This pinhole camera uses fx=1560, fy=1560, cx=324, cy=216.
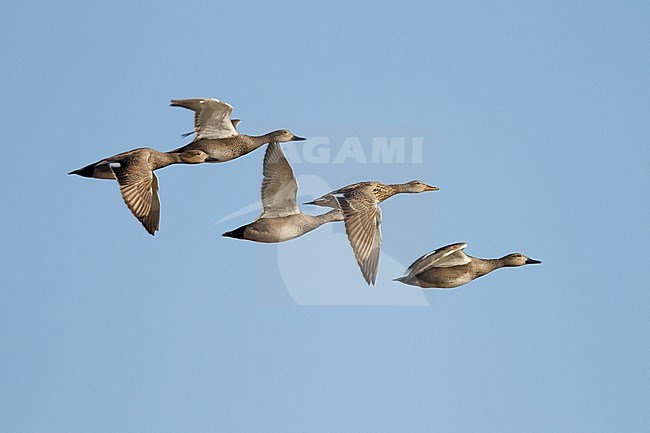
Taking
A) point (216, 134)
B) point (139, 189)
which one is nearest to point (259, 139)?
point (216, 134)

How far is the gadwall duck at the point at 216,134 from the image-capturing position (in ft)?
97.2

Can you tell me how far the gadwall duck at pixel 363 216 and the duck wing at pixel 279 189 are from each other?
0.53 meters

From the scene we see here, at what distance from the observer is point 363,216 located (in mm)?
26984

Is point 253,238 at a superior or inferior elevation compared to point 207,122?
inferior

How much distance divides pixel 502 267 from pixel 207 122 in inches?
246

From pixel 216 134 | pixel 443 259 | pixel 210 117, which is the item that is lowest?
pixel 443 259

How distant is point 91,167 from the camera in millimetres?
28172

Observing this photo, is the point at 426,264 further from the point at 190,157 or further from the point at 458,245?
the point at 190,157

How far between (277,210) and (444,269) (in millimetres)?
3236

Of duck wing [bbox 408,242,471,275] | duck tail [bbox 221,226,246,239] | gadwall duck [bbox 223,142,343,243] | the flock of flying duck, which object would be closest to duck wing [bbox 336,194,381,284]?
the flock of flying duck

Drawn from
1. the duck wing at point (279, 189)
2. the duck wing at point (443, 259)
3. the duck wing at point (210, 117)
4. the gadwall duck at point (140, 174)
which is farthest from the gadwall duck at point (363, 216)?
the gadwall duck at point (140, 174)

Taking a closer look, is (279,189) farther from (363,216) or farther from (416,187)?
(416,187)

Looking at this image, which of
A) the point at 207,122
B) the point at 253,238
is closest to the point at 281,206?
the point at 253,238

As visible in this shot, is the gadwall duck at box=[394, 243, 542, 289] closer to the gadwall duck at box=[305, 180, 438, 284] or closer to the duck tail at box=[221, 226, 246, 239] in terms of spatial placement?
the gadwall duck at box=[305, 180, 438, 284]
